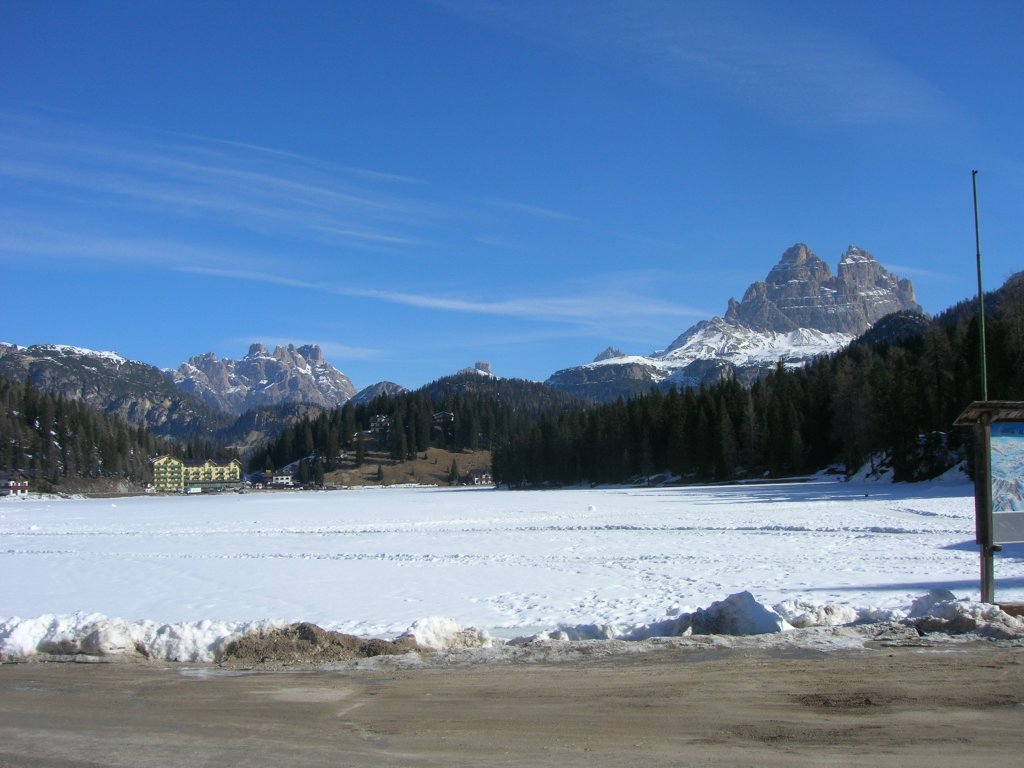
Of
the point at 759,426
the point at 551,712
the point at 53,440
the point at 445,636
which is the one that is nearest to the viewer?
the point at 551,712

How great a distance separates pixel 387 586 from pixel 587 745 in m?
12.9

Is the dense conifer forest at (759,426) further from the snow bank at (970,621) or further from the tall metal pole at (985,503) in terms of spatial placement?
the snow bank at (970,621)

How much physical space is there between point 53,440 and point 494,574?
576 feet

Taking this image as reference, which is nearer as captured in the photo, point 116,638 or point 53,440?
point 116,638

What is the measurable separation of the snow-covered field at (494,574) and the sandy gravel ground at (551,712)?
2291 millimetres

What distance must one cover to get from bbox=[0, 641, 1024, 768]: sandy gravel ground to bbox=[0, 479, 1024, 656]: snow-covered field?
2291mm

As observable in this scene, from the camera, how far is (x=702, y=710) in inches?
339

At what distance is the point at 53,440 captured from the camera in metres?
171

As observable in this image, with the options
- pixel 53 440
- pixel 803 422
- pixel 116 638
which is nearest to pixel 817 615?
pixel 116 638

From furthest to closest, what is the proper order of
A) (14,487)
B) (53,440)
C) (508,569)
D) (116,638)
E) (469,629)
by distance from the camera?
(53,440) → (14,487) → (508,569) → (469,629) → (116,638)

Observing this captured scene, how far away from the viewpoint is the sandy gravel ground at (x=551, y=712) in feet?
24.3

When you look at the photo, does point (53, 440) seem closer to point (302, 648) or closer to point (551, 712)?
point (302, 648)

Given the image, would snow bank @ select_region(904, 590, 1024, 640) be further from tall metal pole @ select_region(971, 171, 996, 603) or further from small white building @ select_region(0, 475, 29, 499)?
small white building @ select_region(0, 475, 29, 499)

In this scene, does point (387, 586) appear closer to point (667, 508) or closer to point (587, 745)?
point (587, 745)
